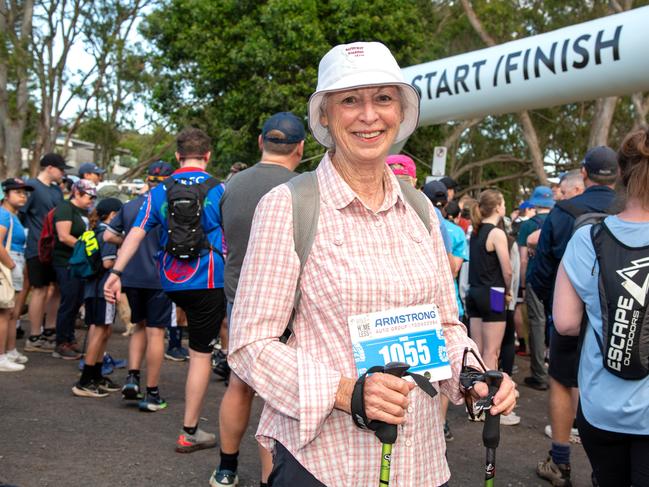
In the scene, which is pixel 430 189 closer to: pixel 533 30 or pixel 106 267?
pixel 106 267

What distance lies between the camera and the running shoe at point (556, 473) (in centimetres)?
480

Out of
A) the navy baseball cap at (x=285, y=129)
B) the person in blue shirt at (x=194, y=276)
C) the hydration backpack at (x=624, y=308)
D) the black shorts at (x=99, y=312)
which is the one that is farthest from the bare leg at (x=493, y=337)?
the hydration backpack at (x=624, y=308)

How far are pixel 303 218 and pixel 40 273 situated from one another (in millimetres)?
7282

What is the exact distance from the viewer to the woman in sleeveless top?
6.66m

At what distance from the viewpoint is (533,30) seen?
26625 millimetres

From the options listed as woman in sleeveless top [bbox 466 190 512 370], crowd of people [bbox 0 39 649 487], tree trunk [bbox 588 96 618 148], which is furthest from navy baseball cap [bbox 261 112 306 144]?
tree trunk [bbox 588 96 618 148]

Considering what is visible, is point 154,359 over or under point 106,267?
under

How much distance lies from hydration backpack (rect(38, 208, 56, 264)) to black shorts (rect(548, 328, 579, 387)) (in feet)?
18.6

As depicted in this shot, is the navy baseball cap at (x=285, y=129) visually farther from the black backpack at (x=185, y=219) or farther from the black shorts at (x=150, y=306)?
the black shorts at (x=150, y=306)

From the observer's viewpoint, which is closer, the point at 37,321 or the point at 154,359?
the point at 154,359

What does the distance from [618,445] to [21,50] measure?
19.1 meters

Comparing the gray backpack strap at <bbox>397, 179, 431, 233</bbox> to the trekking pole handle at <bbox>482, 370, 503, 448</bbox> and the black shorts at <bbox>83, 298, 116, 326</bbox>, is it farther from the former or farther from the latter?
the black shorts at <bbox>83, 298, 116, 326</bbox>

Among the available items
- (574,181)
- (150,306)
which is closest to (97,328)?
(150,306)

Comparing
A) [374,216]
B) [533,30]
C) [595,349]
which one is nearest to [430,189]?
[595,349]
